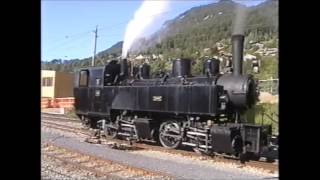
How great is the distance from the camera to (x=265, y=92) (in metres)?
12.4

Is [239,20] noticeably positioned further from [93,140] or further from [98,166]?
[98,166]

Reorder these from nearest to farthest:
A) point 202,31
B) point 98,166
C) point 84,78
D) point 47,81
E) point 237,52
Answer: point 98,166 → point 237,52 → point 84,78 → point 47,81 → point 202,31

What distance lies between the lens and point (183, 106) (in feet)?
31.2

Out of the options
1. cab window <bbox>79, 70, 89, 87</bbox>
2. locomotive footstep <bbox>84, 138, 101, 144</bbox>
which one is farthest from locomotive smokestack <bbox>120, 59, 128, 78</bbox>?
locomotive footstep <bbox>84, 138, 101, 144</bbox>

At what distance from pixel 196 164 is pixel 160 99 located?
105 inches

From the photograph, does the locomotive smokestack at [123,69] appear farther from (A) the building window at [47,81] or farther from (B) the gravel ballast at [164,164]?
(B) the gravel ballast at [164,164]

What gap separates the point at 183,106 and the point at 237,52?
156 centimetres

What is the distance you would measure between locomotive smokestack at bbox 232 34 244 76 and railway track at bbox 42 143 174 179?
3467mm

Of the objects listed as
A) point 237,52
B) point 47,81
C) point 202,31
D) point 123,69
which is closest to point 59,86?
point 47,81
